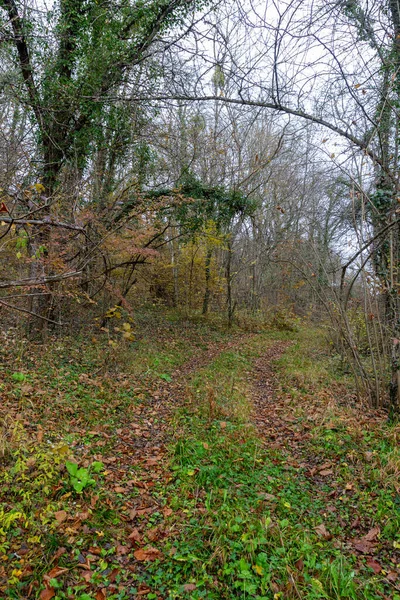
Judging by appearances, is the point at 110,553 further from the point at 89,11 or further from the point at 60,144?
the point at 89,11

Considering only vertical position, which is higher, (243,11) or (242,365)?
(243,11)

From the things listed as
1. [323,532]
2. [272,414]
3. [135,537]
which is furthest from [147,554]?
[272,414]

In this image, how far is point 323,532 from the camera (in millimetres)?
3076

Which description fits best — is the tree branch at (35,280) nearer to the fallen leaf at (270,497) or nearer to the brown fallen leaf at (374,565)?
the fallen leaf at (270,497)

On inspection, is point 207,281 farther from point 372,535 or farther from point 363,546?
point 363,546

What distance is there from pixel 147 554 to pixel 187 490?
33.7 inches

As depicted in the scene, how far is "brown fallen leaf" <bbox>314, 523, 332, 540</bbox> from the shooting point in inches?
120

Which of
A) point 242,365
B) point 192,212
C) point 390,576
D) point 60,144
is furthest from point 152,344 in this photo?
point 390,576

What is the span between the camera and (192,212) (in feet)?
36.3

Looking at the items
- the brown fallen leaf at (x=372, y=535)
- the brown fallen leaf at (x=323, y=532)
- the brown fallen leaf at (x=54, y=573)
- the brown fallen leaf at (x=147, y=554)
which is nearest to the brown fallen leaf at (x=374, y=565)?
the brown fallen leaf at (x=372, y=535)

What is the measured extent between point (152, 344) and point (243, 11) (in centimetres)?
733

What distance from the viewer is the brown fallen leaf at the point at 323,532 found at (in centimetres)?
305

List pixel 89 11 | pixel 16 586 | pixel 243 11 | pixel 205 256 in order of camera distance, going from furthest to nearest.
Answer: pixel 205 256
pixel 89 11
pixel 243 11
pixel 16 586

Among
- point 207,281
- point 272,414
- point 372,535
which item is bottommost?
point 372,535
